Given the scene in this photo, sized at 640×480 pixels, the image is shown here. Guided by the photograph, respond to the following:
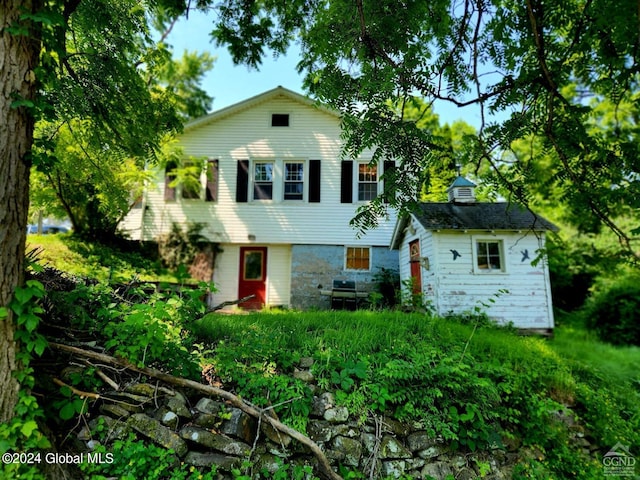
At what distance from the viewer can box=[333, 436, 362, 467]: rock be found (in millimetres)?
3246

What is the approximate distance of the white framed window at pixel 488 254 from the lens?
25.3ft

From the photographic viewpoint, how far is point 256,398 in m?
3.20

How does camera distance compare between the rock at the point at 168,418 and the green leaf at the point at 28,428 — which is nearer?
the green leaf at the point at 28,428

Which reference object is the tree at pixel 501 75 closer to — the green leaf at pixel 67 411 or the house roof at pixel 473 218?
the green leaf at pixel 67 411

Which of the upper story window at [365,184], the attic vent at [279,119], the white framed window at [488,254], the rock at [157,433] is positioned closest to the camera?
the rock at [157,433]

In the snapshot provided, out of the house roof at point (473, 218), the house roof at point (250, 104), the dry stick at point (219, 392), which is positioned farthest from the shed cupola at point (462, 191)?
the dry stick at point (219, 392)

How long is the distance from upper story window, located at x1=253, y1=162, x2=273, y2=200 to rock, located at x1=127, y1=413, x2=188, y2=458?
8.88 meters

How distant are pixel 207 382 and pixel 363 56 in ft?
11.6

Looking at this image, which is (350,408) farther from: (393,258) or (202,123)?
(202,123)

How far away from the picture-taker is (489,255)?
781 centimetres

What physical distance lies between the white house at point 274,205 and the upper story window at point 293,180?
35mm

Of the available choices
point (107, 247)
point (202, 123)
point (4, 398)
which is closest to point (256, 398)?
point (4, 398)

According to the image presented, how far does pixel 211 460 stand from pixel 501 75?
174 inches

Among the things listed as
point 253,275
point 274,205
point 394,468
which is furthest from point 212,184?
point 394,468
